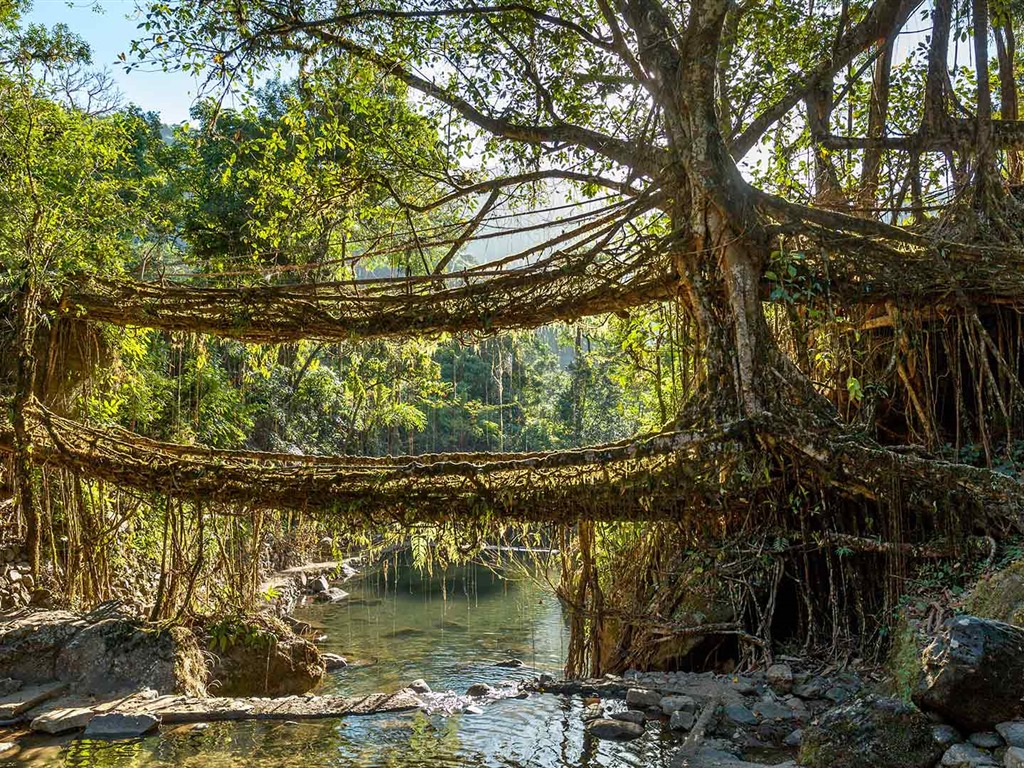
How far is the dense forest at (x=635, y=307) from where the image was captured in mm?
4961

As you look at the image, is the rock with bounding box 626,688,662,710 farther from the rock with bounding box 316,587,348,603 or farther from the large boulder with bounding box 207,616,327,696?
the rock with bounding box 316,587,348,603

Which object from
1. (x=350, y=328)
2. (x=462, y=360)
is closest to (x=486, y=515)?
(x=350, y=328)

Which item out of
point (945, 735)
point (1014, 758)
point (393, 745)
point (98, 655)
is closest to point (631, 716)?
point (393, 745)

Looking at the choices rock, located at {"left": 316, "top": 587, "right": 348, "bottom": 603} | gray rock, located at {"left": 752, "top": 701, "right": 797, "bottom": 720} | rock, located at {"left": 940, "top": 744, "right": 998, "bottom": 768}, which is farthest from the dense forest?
rock, located at {"left": 316, "top": 587, "right": 348, "bottom": 603}

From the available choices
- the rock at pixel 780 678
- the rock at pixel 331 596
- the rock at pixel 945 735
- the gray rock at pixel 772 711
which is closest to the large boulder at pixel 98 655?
the gray rock at pixel 772 711

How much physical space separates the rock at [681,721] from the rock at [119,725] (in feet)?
10.5

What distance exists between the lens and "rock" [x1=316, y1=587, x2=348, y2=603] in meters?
14.8

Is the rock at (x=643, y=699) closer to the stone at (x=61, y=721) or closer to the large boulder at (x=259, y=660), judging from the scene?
the large boulder at (x=259, y=660)

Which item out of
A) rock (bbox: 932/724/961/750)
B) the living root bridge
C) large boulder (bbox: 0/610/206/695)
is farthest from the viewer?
large boulder (bbox: 0/610/206/695)

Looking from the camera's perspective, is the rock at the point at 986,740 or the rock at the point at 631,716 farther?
the rock at the point at 631,716

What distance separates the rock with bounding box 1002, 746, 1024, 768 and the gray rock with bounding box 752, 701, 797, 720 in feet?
5.24

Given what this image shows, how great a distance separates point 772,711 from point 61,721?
436cm

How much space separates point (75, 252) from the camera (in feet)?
21.1

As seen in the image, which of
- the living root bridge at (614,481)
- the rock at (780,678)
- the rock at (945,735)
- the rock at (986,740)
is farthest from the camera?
the rock at (780,678)
